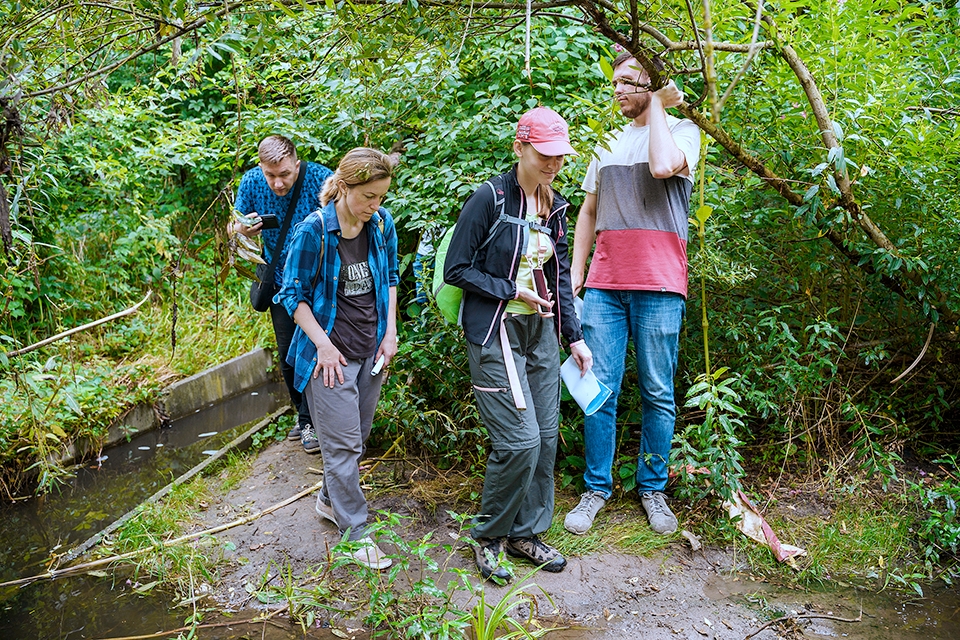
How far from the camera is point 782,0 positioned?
3.31 m

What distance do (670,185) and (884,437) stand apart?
1972mm

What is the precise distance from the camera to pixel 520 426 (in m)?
3.31

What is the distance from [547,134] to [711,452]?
1664 millimetres

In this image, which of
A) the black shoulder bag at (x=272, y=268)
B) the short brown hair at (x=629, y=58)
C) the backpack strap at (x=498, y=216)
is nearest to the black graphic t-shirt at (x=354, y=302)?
the backpack strap at (x=498, y=216)

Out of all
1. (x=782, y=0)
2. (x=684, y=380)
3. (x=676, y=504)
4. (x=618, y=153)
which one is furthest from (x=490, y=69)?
(x=676, y=504)

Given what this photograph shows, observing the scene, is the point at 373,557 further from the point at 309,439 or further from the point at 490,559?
the point at 309,439

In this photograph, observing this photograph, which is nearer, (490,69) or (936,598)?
(936,598)

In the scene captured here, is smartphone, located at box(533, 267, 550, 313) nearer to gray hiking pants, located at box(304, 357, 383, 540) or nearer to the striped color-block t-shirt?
the striped color-block t-shirt

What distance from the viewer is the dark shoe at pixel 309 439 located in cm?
498

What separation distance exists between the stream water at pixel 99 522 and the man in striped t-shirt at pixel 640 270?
7.12 feet

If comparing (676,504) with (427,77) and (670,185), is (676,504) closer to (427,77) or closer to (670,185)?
(670,185)

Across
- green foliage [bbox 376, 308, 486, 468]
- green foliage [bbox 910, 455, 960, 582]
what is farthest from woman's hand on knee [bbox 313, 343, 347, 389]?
green foliage [bbox 910, 455, 960, 582]

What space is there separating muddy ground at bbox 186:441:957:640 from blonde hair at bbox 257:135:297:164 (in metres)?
1.95

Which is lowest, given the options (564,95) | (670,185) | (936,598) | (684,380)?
(936,598)
